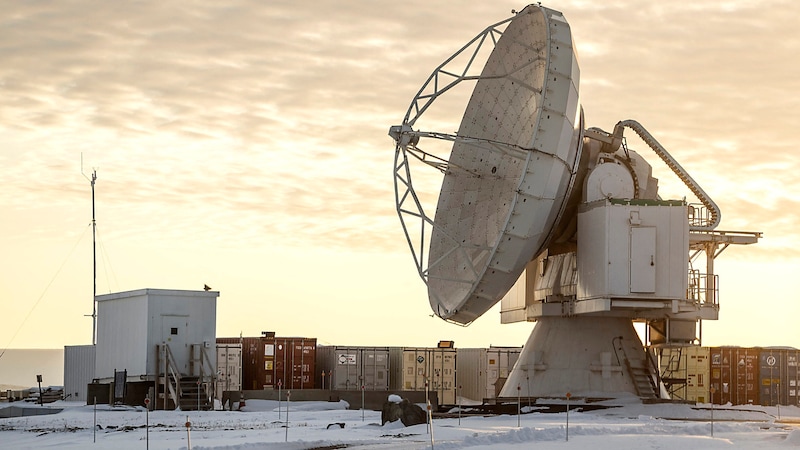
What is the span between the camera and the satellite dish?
35531 mm

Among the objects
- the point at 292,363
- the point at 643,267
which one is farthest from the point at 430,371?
the point at 643,267

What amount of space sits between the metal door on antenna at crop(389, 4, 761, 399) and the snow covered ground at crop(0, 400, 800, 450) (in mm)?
2897

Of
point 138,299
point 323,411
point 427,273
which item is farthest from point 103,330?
point 427,273

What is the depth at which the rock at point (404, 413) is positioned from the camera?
3503cm

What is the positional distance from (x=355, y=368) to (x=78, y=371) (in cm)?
1299

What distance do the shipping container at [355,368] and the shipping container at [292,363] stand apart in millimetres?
1090

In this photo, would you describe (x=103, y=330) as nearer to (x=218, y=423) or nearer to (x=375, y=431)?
(x=218, y=423)

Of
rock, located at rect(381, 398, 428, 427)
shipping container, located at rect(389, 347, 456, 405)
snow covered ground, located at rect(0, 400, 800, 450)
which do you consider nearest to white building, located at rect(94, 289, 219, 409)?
snow covered ground, located at rect(0, 400, 800, 450)

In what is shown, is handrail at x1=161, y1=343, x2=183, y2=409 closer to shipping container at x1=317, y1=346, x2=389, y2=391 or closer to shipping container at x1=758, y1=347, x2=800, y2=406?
shipping container at x1=317, y1=346, x2=389, y2=391

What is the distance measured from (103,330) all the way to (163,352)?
506 centimetres

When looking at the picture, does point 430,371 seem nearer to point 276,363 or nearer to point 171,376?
point 276,363

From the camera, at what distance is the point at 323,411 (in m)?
47.8

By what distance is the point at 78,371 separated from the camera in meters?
60.7

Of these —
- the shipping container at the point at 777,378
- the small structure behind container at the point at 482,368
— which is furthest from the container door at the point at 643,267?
the shipping container at the point at 777,378
